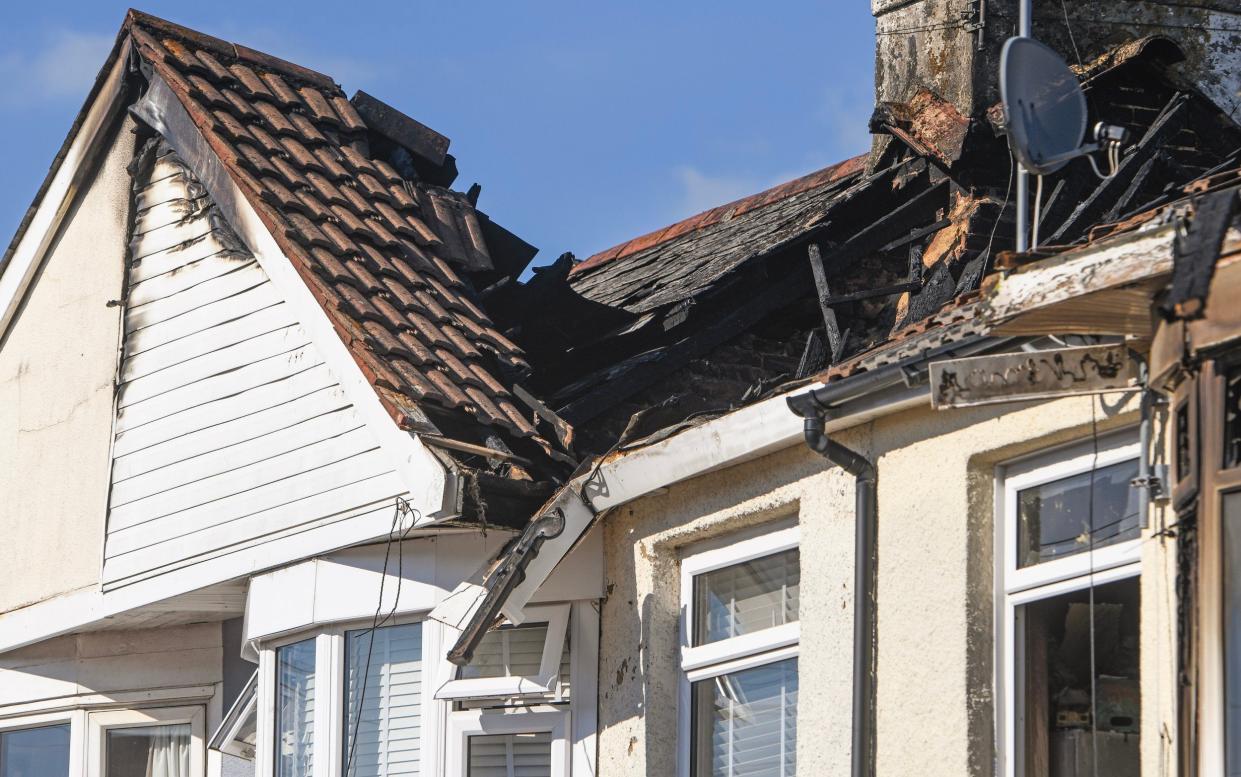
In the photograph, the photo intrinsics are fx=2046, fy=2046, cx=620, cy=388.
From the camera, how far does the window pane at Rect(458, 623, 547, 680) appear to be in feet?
32.8

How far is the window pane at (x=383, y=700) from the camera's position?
1016cm

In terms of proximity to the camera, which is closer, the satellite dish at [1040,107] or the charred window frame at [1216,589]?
the charred window frame at [1216,589]

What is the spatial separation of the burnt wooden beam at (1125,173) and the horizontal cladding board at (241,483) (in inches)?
151

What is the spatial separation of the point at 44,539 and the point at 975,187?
601 cm

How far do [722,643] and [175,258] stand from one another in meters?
4.47

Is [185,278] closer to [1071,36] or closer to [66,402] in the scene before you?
[66,402]

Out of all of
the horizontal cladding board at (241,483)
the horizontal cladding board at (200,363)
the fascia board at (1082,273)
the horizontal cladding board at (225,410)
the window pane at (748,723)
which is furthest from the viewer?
the horizontal cladding board at (200,363)

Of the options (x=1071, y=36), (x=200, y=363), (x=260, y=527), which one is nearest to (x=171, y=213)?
(x=200, y=363)

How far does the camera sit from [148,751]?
1262cm

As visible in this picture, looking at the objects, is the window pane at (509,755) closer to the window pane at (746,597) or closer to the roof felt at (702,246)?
the window pane at (746,597)

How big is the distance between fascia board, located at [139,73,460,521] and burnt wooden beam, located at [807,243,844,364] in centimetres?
281

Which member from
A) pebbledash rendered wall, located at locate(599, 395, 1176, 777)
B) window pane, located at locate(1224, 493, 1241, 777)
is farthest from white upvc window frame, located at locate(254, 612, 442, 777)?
window pane, located at locate(1224, 493, 1241, 777)

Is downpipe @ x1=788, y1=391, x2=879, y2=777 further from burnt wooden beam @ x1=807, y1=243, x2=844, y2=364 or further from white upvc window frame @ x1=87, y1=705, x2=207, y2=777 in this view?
white upvc window frame @ x1=87, y1=705, x2=207, y2=777

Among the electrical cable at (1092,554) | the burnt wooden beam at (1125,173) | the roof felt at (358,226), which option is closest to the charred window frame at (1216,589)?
the electrical cable at (1092,554)
